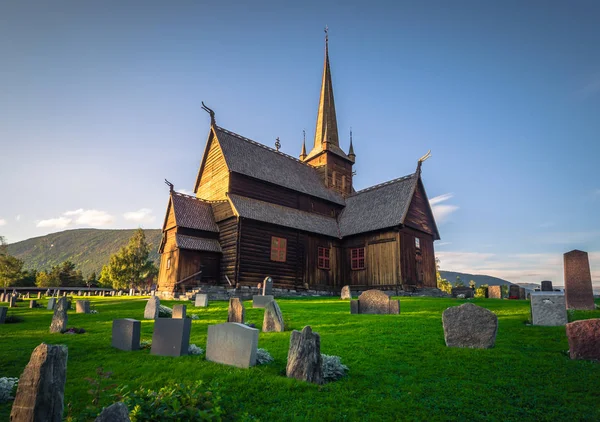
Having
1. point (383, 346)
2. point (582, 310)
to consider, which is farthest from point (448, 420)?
point (582, 310)

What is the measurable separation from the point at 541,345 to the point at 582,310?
18.9 ft

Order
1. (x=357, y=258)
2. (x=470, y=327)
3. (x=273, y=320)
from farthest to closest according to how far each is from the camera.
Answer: (x=357, y=258) < (x=273, y=320) < (x=470, y=327)

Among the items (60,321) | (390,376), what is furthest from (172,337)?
(60,321)

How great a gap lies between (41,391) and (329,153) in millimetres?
32840

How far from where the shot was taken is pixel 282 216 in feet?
86.8

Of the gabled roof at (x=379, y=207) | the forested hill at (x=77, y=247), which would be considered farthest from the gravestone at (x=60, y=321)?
the forested hill at (x=77, y=247)

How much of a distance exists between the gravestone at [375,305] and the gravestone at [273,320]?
439 cm

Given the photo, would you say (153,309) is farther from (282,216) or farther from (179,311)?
(282,216)

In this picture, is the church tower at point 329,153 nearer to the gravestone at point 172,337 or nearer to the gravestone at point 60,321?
the gravestone at point 60,321

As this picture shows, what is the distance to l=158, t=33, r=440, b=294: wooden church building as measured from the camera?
23766 millimetres

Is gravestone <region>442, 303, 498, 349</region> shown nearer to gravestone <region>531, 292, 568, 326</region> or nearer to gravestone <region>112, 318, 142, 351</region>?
gravestone <region>531, 292, 568, 326</region>

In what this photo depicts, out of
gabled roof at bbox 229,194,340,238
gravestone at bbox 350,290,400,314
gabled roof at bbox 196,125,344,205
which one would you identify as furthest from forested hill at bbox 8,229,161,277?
gravestone at bbox 350,290,400,314

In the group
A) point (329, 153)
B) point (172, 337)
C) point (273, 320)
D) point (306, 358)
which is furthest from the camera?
point (329, 153)

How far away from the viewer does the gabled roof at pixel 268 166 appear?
27.1 m
